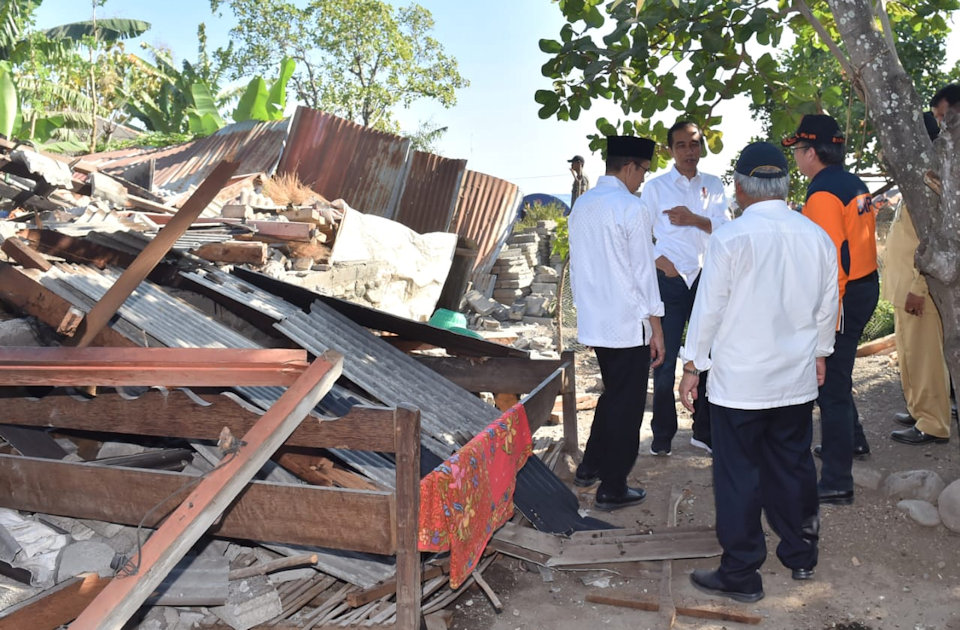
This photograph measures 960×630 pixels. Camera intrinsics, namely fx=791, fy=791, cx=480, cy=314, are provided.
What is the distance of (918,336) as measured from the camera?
211 inches

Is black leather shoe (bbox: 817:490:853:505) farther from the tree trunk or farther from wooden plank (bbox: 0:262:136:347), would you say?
wooden plank (bbox: 0:262:136:347)

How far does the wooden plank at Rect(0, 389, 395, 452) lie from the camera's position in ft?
9.66

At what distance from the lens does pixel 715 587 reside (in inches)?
144

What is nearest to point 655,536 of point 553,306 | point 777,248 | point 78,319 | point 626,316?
point 626,316

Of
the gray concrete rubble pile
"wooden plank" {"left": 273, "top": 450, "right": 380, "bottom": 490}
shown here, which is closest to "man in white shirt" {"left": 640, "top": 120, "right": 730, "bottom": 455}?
"wooden plank" {"left": 273, "top": 450, "right": 380, "bottom": 490}

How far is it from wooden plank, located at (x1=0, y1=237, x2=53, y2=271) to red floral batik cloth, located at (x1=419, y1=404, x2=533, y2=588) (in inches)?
110

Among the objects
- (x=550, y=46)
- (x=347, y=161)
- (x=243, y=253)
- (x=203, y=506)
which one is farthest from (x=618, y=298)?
(x=347, y=161)

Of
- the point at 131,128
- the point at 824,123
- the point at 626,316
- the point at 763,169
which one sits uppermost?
the point at 131,128

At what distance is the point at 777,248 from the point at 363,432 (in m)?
1.90

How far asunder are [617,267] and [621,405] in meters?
0.81

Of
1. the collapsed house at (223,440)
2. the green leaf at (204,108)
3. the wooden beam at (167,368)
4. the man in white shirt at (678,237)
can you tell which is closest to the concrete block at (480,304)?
the collapsed house at (223,440)

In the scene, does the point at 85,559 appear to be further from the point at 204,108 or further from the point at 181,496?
the point at 204,108

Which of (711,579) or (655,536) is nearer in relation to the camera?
(711,579)

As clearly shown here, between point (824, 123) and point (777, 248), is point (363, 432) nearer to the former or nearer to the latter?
point (777, 248)
